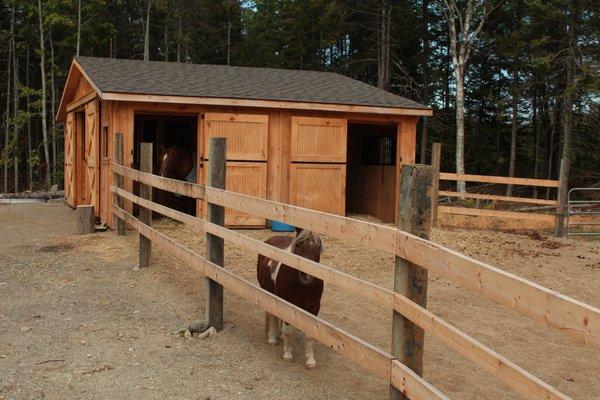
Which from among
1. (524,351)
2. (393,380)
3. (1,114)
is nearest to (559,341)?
(524,351)

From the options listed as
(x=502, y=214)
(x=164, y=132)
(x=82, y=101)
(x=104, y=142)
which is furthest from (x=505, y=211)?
(x=82, y=101)

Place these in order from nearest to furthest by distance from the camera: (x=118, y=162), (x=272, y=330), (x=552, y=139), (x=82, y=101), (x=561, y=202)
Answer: (x=272, y=330) → (x=118, y=162) → (x=561, y=202) → (x=82, y=101) → (x=552, y=139)

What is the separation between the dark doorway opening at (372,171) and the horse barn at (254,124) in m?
0.06

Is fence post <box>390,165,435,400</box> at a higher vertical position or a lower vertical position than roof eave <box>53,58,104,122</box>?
lower

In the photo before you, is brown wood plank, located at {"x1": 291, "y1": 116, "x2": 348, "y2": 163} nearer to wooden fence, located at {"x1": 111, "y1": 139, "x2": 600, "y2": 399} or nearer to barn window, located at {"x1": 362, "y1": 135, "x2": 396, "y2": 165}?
barn window, located at {"x1": 362, "y1": 135, "x2": 396, "y2": 165}

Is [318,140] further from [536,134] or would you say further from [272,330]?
[536,134]

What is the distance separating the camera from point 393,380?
2.90 metres

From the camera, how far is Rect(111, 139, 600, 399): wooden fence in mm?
1979

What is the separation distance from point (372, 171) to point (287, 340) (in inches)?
398

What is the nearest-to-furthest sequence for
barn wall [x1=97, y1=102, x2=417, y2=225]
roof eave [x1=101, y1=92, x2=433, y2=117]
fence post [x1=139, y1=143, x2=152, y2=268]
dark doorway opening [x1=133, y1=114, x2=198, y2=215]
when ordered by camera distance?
fence post [x1=139, y1=143, x2=152, y2=268]
roof eave [x1=101, y1=92, x2=433, y2=117]
barn wall [x1=97, y1=102, x2=417, y2=225]
dark doorway opening [x1=133, y1=114, x2=198, y2=215]

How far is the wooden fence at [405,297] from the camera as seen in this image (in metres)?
1.98

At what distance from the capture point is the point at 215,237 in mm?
4922

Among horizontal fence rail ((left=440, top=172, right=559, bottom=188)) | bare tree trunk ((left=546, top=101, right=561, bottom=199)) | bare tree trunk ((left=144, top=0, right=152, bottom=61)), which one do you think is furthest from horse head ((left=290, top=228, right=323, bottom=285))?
bare tree trunk ((left=144, top=0, right=152, bottom=61))

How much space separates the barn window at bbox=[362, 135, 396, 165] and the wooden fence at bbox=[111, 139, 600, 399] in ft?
30.9
